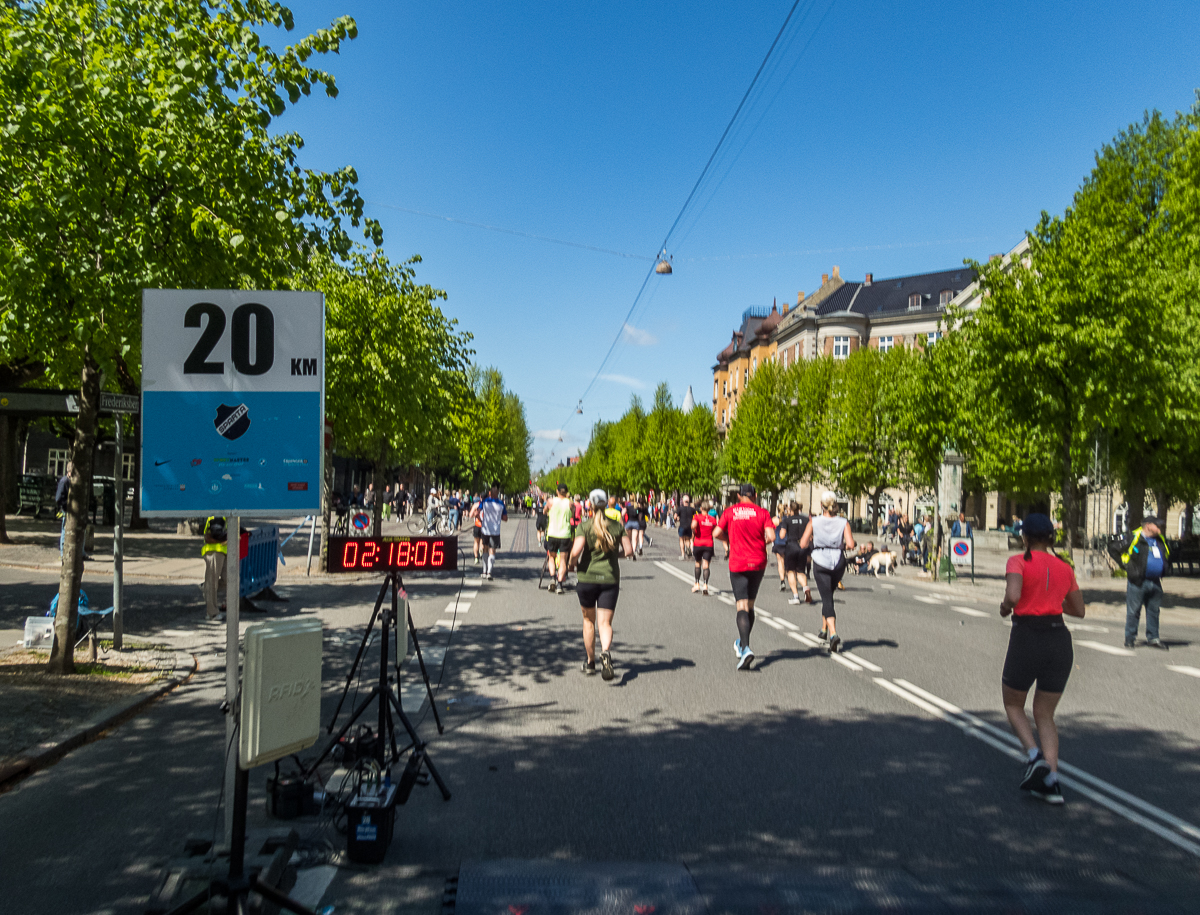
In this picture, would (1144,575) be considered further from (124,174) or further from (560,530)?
(124,174)

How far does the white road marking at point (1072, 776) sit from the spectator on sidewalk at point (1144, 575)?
5.29 m

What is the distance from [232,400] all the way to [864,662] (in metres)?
7.86

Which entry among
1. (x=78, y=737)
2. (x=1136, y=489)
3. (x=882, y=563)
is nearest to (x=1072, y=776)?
(x=78, y=737)

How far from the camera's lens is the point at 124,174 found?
7773 millimetres

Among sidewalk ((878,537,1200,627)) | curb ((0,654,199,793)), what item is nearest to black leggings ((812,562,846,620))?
curb ((0,654,199,793))

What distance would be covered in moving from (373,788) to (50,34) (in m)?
6.61

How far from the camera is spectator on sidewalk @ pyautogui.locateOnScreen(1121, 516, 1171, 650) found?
1262 cm

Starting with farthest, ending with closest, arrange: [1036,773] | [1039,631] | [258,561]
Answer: [258,561] → [1039,631] → [1036,773]

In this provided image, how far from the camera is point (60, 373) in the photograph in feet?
31.5

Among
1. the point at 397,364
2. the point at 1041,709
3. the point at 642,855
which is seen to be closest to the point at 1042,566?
the point at 1041,709

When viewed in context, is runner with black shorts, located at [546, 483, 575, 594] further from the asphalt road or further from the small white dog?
the small white dog

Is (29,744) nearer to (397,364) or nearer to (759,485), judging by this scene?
(397,364)

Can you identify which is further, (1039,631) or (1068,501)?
(1068,501)

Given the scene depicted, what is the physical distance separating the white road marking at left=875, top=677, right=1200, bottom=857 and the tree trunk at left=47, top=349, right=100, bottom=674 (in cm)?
716
